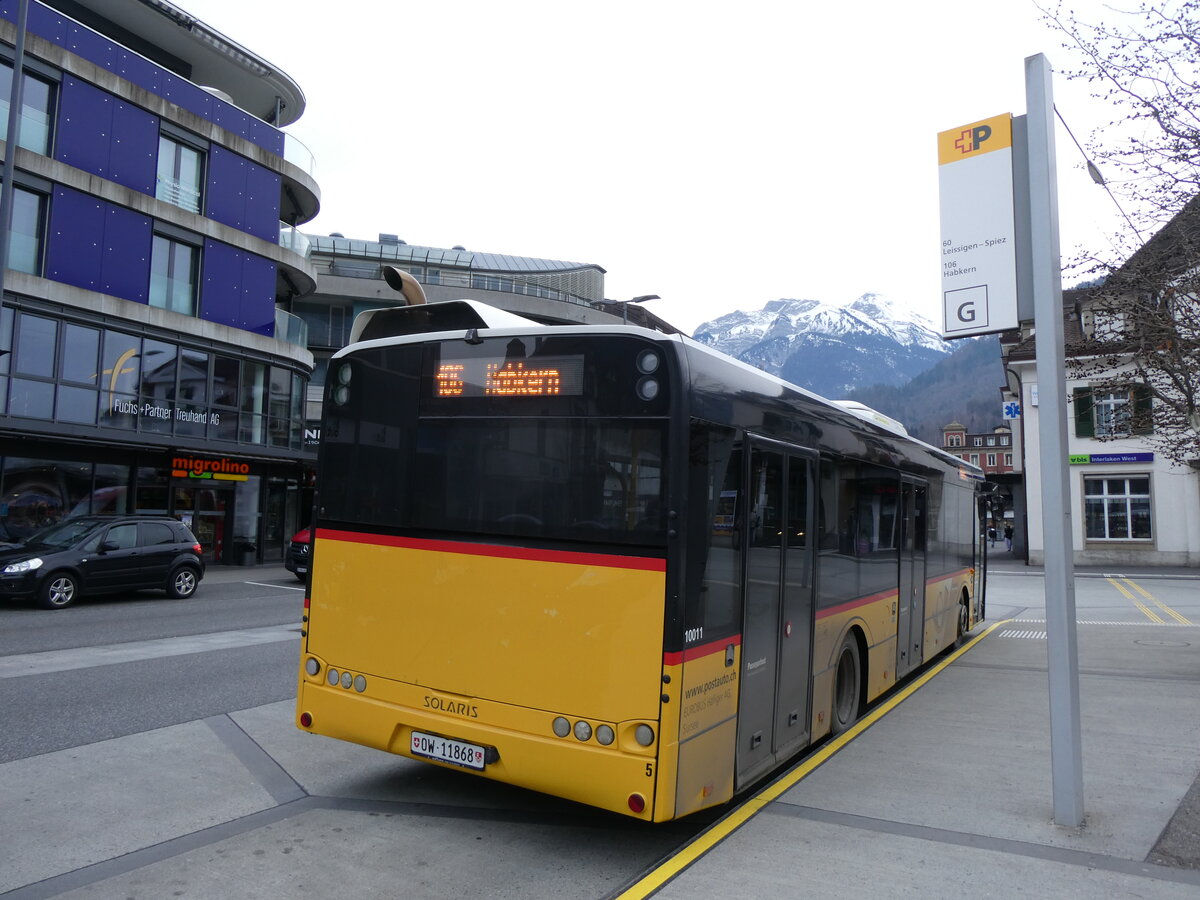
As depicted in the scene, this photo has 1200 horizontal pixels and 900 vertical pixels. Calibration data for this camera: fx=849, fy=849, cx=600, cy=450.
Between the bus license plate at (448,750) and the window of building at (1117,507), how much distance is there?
37504 mm

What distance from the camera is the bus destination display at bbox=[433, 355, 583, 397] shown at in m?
4.68

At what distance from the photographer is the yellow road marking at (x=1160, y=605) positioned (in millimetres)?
16666

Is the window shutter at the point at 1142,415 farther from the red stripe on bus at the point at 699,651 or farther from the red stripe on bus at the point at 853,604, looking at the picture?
the red stripe on bus at the point at 699,651

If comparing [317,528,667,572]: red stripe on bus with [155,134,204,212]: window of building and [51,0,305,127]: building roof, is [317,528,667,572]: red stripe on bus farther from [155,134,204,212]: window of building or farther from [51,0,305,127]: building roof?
[51,0,305,127]: building roof

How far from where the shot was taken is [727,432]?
4797mm

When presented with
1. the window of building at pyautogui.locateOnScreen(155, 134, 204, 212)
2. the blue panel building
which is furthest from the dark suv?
the window of building at pyautogui.locateOnScreen(155, 134, 204, 212)

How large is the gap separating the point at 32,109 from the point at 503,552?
22165 millimetres

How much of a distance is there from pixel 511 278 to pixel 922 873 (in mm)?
47984

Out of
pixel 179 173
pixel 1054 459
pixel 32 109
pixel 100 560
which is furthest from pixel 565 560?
pixel 179 173

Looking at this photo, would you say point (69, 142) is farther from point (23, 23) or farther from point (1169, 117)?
point (1169, 117)

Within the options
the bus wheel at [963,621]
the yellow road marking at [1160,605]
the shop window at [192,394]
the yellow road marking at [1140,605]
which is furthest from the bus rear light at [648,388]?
the shop window at [192,394]

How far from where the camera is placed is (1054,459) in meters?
5.07

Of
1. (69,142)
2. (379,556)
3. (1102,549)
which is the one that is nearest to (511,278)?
(69,142)

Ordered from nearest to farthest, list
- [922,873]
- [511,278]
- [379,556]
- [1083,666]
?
[922,873]
[379,556]
[1083,666]
[511,278]
